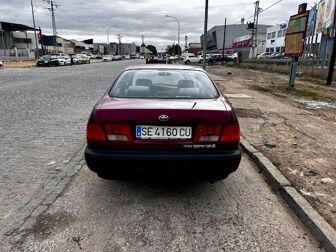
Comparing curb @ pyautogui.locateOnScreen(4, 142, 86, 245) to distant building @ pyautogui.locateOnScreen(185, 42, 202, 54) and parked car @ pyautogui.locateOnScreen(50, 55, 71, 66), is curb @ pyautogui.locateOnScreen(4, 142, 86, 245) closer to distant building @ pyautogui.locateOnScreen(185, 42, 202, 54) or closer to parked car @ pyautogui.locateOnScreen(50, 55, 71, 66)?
parked car @ pyautogui.locateOnScreen(50, 55, 71, 66)

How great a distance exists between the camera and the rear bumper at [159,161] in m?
3.34

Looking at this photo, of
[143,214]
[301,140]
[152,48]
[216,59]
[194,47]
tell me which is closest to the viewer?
[143,214]

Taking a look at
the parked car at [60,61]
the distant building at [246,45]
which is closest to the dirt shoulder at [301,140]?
the parked car at [60,61]

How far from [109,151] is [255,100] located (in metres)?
9.40

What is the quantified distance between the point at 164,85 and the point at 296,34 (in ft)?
43.7

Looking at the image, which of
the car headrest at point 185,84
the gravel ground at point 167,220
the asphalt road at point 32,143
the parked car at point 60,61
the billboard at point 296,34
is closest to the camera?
the gravel ground at point 167,220

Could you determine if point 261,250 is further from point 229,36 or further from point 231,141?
point 229,36

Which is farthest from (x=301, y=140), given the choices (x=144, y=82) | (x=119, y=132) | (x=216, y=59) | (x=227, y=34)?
(x=227, y=34)

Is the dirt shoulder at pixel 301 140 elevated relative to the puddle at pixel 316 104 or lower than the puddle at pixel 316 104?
elevated

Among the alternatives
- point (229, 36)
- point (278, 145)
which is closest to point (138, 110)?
point (278, 145)

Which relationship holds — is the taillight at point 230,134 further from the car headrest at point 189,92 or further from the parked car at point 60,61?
the parked car at point 60,61

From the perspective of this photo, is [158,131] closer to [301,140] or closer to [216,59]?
[301,140]

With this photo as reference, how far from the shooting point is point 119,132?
336cm

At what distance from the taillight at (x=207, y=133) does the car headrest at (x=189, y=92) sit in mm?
723
